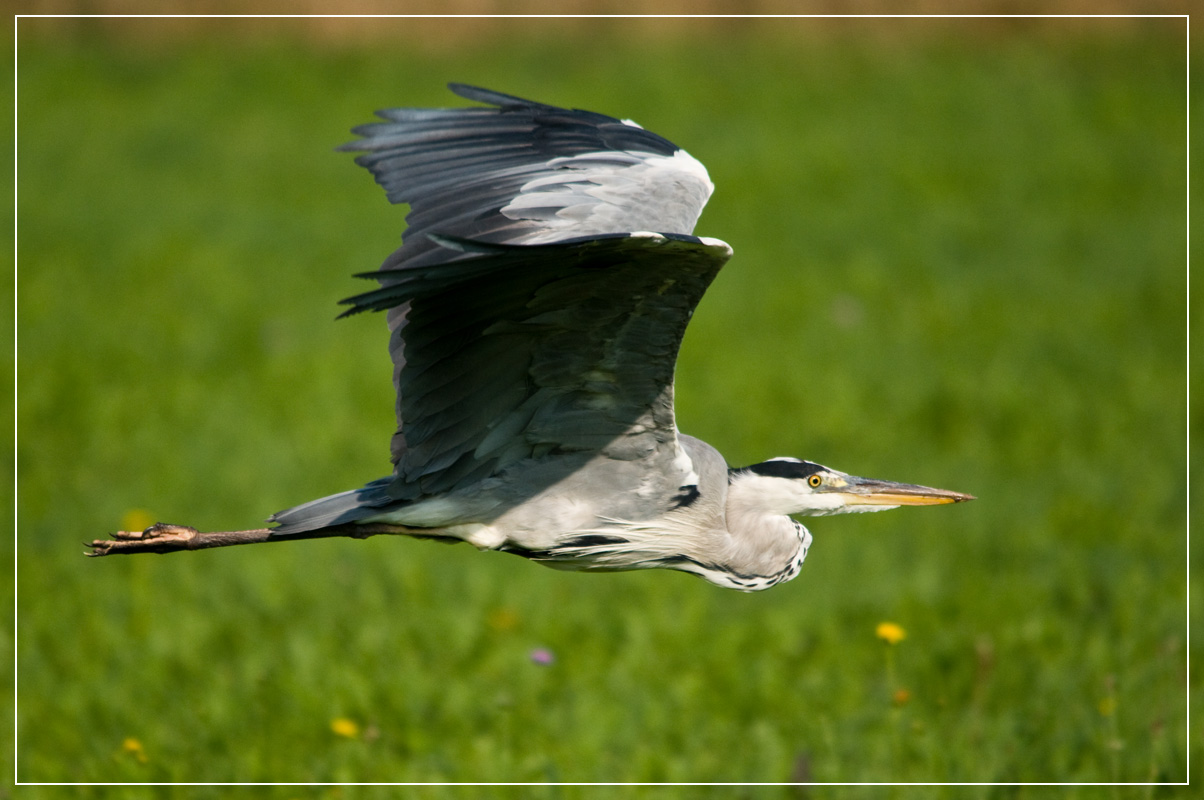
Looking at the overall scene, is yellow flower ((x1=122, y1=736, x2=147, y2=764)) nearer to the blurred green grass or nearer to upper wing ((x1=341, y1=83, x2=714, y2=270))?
the blurred green grass

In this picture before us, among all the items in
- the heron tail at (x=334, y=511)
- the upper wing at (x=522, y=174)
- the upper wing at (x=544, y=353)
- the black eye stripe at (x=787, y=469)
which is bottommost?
the heron tail at (x=334, y=511)

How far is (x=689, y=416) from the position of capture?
674 cm

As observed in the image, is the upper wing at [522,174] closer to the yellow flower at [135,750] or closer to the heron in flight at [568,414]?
the heron in flight at [568,414]

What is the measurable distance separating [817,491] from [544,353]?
31.9 inches

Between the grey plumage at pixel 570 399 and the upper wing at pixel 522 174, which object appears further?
the upper wing at pixel 522 174

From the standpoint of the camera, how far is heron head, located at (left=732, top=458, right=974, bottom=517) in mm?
3007

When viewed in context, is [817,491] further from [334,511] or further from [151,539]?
[151,539]

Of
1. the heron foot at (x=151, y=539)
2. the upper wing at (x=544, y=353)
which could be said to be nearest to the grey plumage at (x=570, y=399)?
the upper wing at (x=544, y=353)

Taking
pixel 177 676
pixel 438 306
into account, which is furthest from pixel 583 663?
pixel 438 306

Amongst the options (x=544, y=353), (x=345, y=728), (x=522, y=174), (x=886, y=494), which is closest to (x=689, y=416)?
(x=345, y=728)

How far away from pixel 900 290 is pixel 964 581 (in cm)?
362

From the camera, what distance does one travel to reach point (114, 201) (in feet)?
31.3

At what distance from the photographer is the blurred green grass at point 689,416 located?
4117 millimetres

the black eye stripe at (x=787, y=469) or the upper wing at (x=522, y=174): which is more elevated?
the upper wing at (x=522, y=174)
